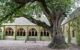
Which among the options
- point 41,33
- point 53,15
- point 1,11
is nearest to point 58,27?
point 53,15

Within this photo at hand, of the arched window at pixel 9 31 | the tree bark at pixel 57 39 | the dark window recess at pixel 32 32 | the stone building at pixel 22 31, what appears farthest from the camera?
the arched window at pixel 9 31

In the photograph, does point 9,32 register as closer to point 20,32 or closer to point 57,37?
point 20,32

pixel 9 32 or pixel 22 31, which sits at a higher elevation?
pixel 22 31

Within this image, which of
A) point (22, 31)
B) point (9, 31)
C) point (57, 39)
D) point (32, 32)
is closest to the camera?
point (57, 39)

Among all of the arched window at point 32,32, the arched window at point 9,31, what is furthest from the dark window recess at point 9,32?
the arched window at point 32,32

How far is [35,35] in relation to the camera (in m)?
41.9

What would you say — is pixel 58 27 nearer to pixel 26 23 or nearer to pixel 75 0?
pixel 75 0

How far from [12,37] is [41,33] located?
19.9 ft

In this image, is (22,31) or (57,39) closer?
(57,39)

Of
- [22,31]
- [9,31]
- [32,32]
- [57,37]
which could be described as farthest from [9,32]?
[57,37]

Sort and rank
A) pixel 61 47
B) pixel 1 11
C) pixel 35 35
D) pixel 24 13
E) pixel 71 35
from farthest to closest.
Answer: pixel 35 35 < pixel 71 35 < pixel 24 13 < pixel 61 47 < pixel 1 11

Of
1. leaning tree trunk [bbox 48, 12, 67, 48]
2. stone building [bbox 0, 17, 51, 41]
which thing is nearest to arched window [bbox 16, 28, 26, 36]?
stone building [bbox 0, 17, 51, 41]

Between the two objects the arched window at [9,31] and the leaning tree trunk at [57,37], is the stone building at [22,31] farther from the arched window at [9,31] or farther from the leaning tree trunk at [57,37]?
the leaning tree trunk at [57,37]

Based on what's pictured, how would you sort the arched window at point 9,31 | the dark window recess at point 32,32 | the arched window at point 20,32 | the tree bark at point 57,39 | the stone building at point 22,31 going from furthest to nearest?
the arched window at point 9,31 → the arched window at point 20,32 → the dark window recess at point 32,32 → the stone building at point 22,31 → the tree bark at point 57,39
